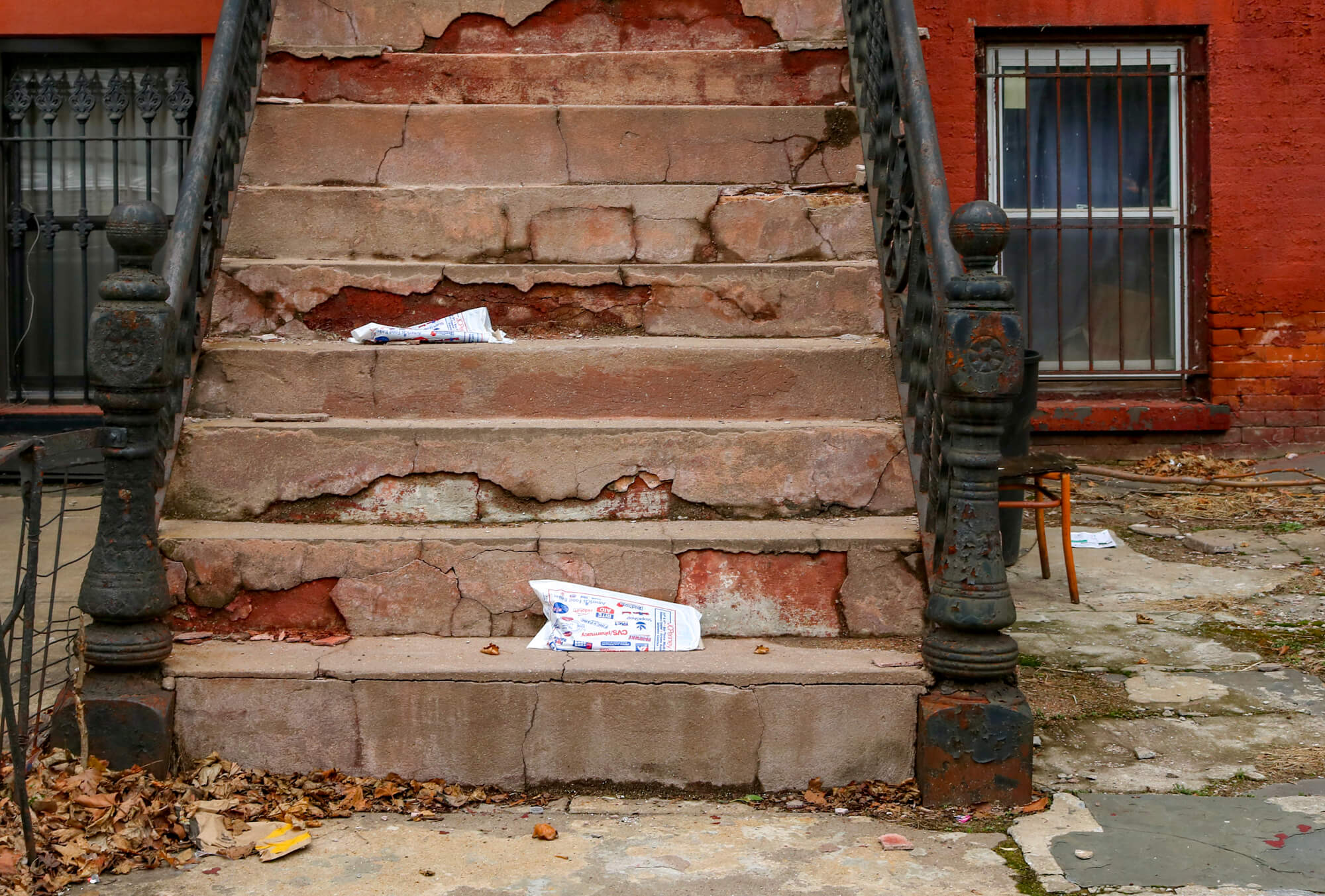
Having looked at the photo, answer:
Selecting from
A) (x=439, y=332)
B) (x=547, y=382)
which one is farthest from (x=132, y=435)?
(x=547, y=382)

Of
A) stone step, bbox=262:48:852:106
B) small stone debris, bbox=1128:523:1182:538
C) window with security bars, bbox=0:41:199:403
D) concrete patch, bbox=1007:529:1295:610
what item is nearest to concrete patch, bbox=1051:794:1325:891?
concrete patch, bbox=1007:529:1295:610

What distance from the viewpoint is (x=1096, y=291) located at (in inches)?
325

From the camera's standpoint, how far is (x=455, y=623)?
391 centimetres

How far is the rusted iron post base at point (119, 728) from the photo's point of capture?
351cm

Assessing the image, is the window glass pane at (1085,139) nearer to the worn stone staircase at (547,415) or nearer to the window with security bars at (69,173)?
the worn stone staircase at (547,415)

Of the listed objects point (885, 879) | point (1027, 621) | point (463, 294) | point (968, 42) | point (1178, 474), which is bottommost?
point (885, 879)

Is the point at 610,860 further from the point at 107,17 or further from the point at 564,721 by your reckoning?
the point at 107,17

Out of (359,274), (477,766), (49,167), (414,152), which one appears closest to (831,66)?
(414,152)

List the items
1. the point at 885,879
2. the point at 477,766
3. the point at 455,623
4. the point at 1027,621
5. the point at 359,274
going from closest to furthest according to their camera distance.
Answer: the point at 885,879, the point at 477,766, the point at 455,623, the point at 359,274, the point at 1027,621

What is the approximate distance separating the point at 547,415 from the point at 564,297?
0.66 meters

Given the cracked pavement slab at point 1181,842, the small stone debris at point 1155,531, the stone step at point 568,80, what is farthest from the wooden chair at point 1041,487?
the cracked pavement slab at point 1181,842

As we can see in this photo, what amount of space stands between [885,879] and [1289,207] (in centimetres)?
639

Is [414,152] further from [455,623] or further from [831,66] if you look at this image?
[455,623]

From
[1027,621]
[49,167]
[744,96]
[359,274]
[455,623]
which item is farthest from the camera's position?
[49,167]
